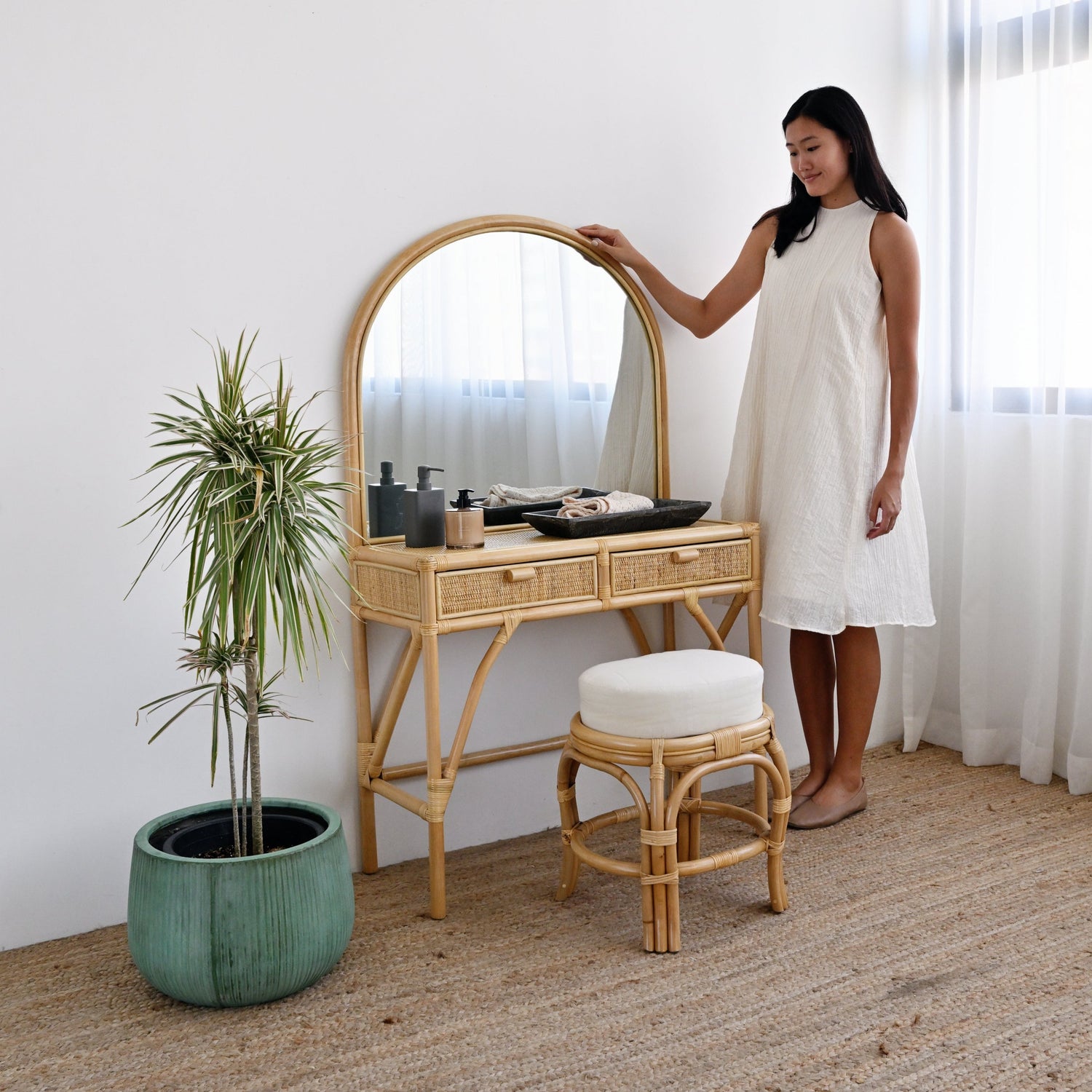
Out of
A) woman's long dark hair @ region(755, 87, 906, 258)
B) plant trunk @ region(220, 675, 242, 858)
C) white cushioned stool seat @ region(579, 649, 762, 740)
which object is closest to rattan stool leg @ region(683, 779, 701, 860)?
white cushioned stool seat @ region(579, 649, 762, 740)

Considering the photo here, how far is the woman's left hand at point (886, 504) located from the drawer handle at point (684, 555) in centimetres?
43

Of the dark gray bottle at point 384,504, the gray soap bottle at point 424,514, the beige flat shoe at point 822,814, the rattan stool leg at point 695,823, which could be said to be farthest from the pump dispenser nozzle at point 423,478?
the beige flat shoe at point 822,814

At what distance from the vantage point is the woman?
2.65 metres

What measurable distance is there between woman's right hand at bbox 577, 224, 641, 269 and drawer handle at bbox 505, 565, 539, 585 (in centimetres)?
86

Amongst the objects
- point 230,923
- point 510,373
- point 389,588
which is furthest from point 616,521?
point 230,923

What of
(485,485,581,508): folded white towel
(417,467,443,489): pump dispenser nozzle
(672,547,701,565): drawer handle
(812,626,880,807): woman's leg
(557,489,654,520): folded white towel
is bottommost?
(812,626,880,807): woman's leg

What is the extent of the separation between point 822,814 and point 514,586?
102 centimetres

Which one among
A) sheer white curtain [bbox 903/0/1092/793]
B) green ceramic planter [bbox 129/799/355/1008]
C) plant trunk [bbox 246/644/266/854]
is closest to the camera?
green ceramic planter [bbox 129/799/355/1008]

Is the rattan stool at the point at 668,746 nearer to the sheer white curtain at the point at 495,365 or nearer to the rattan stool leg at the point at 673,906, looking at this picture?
the rattan stool leg at the point at 673,906

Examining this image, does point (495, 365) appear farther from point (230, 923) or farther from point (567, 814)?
point (230, 923)

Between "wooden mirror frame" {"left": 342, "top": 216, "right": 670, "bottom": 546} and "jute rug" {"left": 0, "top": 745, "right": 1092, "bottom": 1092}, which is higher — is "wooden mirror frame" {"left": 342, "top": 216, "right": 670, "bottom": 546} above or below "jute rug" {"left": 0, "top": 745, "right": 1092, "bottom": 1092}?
above

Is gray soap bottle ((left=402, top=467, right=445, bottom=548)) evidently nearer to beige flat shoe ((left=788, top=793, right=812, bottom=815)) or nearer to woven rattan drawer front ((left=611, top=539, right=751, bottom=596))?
woven rattan drawer front ((left=611, top=539, right=751, bottom=596))

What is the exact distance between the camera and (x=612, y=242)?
9.00 feet

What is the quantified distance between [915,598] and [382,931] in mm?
1451
